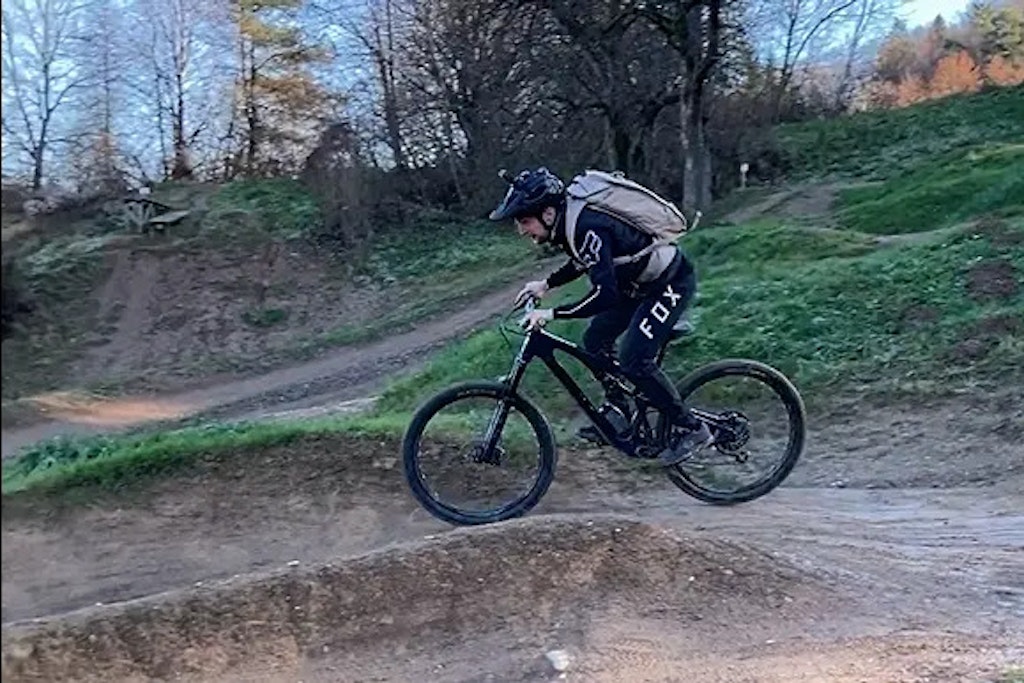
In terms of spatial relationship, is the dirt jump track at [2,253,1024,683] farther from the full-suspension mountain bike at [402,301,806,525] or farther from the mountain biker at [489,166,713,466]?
the mountain biker at [489,166,713,466]

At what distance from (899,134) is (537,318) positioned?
2891cm

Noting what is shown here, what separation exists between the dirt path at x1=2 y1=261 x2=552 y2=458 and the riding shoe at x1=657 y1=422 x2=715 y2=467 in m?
9.81

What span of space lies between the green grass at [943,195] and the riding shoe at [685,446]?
9.27 meters

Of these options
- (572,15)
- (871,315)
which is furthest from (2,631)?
(572,15)

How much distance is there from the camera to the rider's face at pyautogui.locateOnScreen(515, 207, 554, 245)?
→ 634cm

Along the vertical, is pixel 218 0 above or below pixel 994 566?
above

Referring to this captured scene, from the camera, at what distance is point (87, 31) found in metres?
11.9

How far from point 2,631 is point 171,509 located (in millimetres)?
5303

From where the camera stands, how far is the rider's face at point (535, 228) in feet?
20.8

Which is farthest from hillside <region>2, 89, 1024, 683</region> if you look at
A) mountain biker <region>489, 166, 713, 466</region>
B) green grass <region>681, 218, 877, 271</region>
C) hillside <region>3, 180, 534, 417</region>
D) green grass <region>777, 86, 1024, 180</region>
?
green grass <region>777, 86, 1024, 180</region>

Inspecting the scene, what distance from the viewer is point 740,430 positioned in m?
7.06

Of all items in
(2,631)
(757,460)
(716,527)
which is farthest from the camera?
(757,460)

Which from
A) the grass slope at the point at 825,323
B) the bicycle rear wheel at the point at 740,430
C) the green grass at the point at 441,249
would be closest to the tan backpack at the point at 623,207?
the bicycle rear wheel at the point at 740,430

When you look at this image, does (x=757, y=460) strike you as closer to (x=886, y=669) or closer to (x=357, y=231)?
(x=886, y=669)
